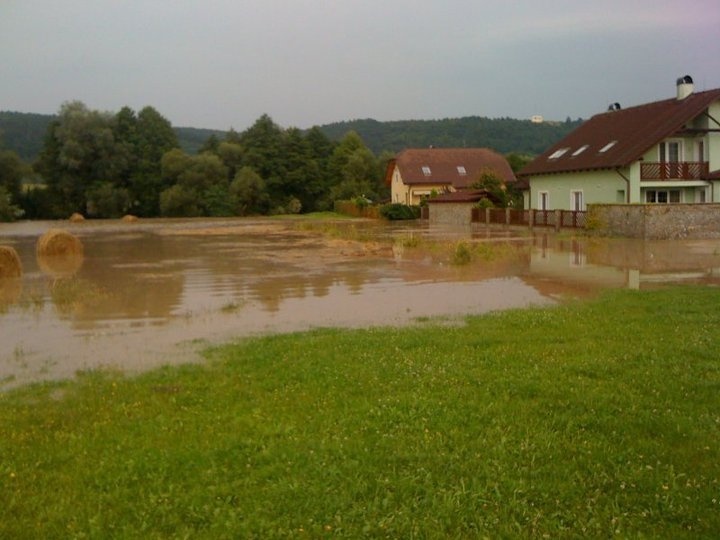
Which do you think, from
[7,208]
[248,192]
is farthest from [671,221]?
[7,208]

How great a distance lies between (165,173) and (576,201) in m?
55.1

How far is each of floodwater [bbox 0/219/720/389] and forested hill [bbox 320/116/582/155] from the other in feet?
317

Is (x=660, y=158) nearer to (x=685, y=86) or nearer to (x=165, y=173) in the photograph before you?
(x=685, y=86)

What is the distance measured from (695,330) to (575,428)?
17.6 feet

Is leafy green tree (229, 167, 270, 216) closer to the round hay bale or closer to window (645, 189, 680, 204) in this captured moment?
the round hay bale

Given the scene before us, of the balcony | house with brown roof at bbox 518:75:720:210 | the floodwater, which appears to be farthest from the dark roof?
the floodwater

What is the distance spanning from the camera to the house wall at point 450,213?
55.7m

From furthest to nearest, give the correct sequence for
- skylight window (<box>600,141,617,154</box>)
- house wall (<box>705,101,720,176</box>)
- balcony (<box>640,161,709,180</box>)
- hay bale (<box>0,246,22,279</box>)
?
skylight window (<box>600,141,617,154</box>) → house wall (<box>705,101,720,176</box>) → balcony (<box>640,161,709,180</box>) → hay bale (<box>0,246,22,279</box>)

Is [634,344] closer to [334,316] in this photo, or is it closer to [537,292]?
[334,316]

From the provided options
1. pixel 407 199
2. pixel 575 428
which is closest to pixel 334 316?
pixel 575 428

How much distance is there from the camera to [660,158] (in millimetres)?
40125

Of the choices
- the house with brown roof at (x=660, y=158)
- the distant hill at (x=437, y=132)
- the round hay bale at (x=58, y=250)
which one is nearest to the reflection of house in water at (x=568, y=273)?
the house with brown roof at (x=660, y=158)

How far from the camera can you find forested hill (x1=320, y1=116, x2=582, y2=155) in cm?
12950

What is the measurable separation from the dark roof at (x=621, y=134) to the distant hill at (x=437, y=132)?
7286 cm
